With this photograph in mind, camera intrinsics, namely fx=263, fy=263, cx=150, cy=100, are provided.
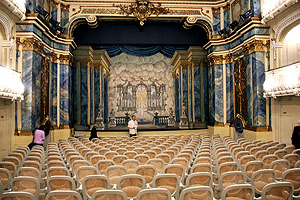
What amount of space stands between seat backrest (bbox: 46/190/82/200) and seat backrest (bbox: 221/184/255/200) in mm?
1769

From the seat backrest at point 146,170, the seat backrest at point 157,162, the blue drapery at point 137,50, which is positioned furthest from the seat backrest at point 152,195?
the blue drapery at point 137,50

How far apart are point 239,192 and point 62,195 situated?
2.22 meters

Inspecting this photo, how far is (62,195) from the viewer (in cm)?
328

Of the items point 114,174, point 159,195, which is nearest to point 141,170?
point 114,174

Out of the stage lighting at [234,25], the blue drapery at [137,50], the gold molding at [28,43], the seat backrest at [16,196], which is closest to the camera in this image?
the seat backrest at [16,196]

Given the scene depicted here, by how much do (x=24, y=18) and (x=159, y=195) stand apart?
378 inches

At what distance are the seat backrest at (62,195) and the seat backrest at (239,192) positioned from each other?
177 centimetres

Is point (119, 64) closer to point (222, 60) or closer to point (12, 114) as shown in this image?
point (222, 60)

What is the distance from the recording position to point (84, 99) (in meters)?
17.1

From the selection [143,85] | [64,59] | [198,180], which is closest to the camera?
[198,180]

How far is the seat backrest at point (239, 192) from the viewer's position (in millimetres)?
3156

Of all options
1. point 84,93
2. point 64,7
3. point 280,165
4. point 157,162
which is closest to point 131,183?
point 157,162

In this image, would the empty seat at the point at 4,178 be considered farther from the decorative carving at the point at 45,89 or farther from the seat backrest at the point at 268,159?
the decorative carving at the point at 45,89

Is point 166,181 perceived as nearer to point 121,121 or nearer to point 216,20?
point 216,20
